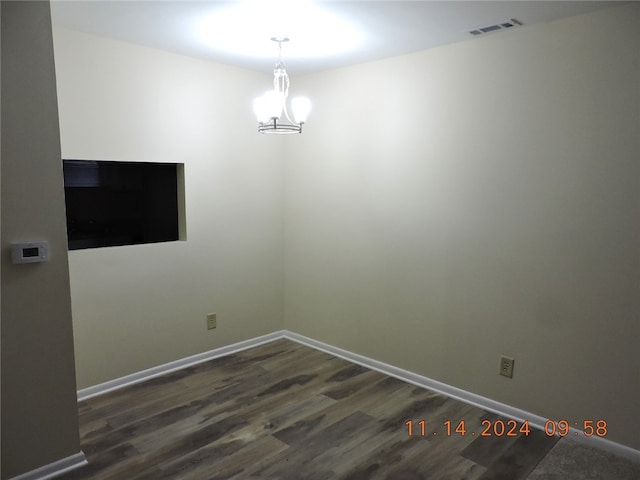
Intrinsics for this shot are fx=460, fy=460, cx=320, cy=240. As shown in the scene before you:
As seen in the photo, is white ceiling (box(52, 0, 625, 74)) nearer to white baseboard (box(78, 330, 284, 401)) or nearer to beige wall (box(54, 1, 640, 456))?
beige wall (box(54, 1, 640, 456))

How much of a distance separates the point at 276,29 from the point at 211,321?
2.40 metres

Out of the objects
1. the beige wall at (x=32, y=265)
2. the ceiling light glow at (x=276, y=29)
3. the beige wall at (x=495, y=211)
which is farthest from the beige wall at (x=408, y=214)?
the beige wall at (x=32, y=265)

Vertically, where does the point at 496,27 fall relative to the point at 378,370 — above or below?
above

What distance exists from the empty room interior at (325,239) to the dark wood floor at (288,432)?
0.06 ft

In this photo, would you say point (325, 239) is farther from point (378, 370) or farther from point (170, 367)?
point (170, 367)

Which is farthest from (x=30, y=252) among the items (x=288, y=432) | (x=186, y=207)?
(x=288, y=432)

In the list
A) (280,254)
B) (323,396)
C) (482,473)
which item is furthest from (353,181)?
(482,473)

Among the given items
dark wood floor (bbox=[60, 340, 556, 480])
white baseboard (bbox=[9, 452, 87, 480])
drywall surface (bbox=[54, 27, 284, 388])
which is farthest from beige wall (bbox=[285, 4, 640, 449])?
white baseboard (bbox=[9, 452, 87, 480])

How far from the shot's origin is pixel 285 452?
267cm

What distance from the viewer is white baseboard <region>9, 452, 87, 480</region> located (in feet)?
7.64

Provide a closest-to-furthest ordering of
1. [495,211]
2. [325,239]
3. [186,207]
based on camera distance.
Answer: [495,211], [186,207], [325,239]

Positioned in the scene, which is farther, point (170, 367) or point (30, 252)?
point (170, 367)

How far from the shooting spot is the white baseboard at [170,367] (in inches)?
130

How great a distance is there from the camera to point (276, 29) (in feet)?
9.18
